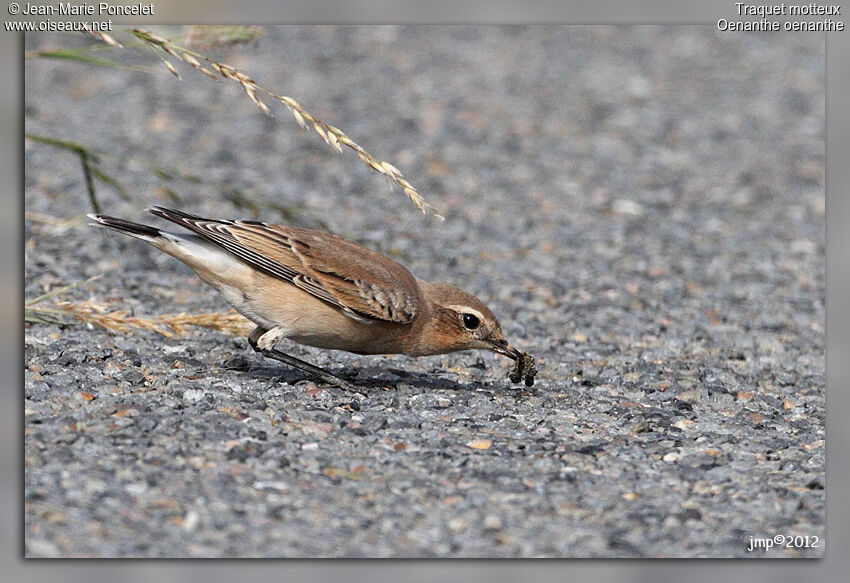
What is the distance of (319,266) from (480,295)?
2.76 metres

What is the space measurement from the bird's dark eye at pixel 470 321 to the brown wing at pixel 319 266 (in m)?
0.34

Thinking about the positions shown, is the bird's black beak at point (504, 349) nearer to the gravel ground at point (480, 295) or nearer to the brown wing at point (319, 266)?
the gravel ground at point (480, 295)

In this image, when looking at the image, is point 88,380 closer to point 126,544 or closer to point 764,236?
point 126,544

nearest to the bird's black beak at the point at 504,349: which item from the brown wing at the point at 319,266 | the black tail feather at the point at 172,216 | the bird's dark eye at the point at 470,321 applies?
the bird's dark eye at the point at 470,321

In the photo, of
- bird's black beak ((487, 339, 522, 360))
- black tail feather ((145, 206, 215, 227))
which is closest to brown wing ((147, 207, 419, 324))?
black tail feather ((145, 206, 215, 227))

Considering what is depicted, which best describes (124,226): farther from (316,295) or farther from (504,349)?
(504,349)

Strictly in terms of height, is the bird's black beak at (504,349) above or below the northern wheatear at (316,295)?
below

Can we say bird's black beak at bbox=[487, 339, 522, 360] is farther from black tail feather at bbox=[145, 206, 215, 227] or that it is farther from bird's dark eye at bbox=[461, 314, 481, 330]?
black tail feather at bbox=[145, 206, 215, 227]

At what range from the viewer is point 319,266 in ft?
24.3

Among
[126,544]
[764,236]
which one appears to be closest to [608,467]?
[126,544]

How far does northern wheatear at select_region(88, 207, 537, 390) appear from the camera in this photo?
23.9 feet

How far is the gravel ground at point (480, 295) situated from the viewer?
5.38 m

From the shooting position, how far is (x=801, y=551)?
17.1ft

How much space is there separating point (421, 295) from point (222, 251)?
1.38m
